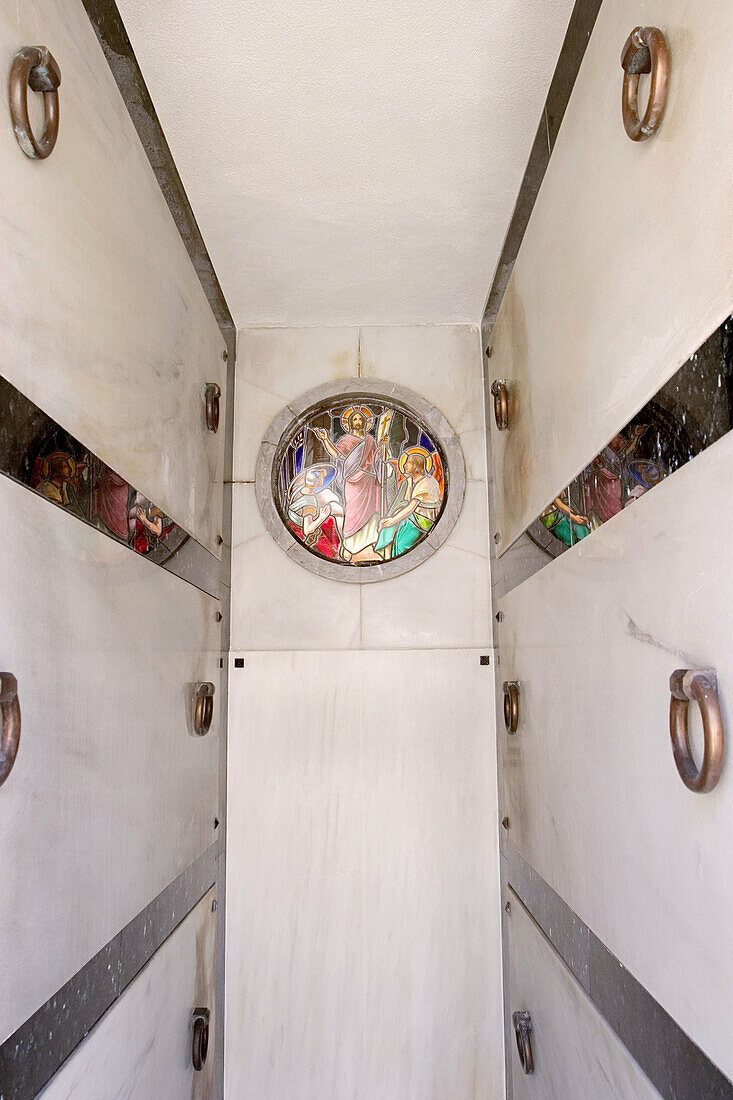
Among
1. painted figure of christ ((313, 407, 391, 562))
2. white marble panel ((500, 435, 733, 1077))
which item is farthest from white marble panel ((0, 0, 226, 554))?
white marble panel ((500, 435, 733, 1077))

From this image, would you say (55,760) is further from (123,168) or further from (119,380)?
(123,168)

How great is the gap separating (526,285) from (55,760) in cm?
148

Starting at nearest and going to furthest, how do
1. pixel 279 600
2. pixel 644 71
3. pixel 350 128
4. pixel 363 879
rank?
pixel 644 71
pixel 350 128
pixel 363 879
pixel 279 600

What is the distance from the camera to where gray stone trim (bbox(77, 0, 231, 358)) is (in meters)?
1.52

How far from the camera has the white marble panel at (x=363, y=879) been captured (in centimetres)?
246

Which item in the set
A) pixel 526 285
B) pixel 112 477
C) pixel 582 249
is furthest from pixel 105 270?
pixel 526 285

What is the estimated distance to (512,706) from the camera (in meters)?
2.20

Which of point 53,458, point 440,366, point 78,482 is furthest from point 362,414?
point 53,458

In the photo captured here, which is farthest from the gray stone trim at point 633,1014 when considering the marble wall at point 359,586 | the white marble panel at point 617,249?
the marble wall at point 359,586

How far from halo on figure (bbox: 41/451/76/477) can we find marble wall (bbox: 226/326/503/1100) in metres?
1.38

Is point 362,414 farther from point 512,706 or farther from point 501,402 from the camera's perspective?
point 512,706

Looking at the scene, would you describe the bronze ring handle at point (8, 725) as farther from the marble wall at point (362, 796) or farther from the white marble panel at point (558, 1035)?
the marble wall at point (362, 796)

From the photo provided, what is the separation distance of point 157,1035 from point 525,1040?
34.2 inches

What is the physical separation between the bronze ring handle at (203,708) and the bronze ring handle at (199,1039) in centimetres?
66
